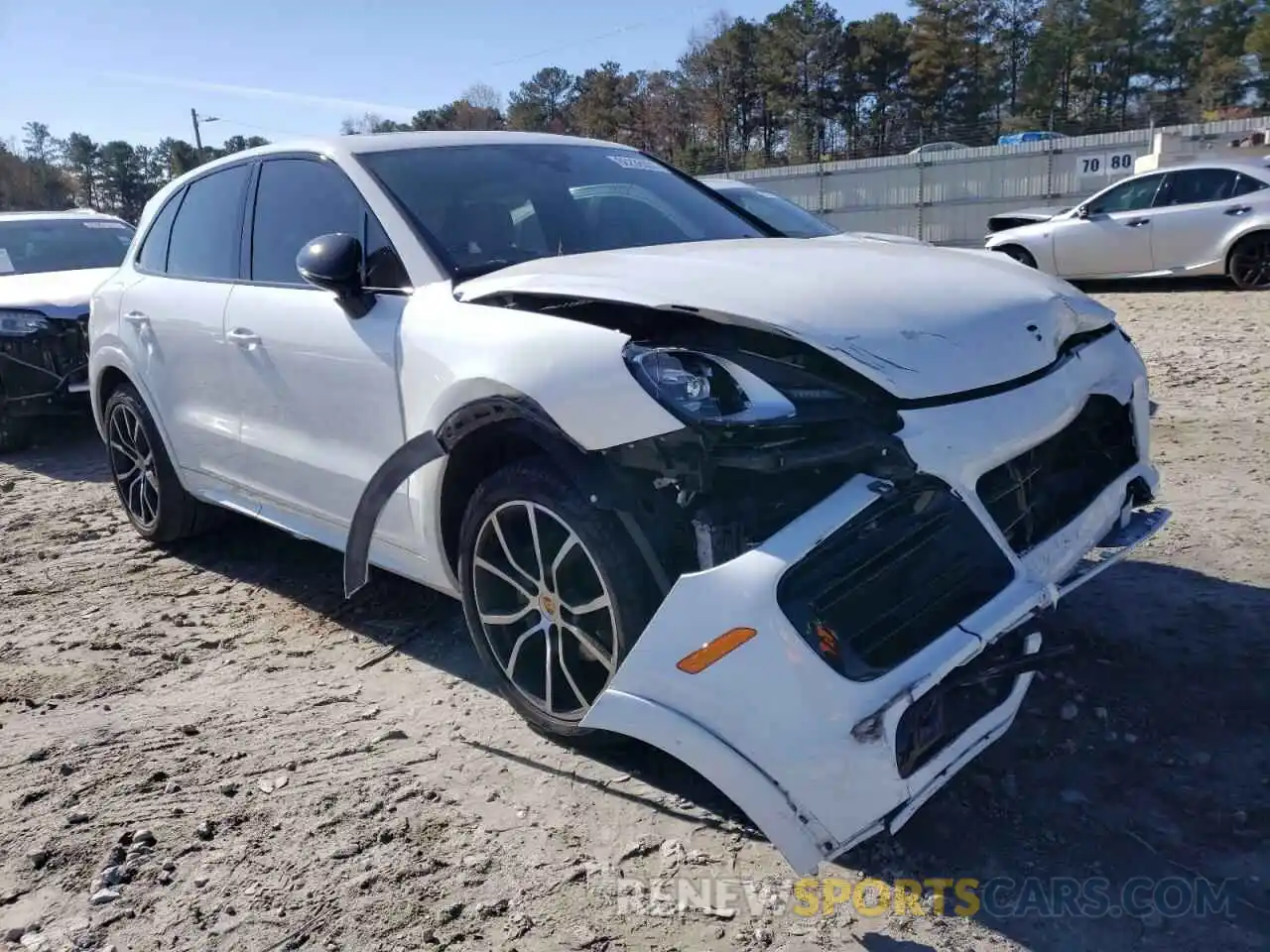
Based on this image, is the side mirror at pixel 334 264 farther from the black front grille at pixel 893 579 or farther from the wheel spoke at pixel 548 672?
the black front grille at pixel 893 579

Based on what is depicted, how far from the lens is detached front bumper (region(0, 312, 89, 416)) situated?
770cm

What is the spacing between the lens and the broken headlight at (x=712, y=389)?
2484mm

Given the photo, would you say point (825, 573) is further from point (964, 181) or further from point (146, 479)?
point (964, 181)

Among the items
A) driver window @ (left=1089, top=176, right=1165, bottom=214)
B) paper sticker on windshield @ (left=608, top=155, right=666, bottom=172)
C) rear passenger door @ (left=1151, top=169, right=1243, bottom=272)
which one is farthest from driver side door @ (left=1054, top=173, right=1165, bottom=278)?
paper sticker on windshield @ (left=608, top=155, right=666, bottom=172)

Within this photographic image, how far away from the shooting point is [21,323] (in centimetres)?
770

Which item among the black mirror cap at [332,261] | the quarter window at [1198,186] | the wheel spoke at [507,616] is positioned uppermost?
the black mirror cap at [332,261]

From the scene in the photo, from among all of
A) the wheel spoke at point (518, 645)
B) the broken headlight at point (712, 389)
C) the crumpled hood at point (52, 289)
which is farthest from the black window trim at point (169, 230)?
the broken headlight at point (712, 389)

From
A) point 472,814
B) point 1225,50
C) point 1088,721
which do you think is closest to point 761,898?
point 472,814

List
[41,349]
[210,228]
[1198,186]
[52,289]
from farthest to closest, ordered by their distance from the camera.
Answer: [1198,186] → [52,289] → [41,349] → [210,228]

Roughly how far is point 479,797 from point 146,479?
3225mm

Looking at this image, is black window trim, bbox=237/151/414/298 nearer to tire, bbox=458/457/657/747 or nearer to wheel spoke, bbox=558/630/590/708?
tire, bbox=458/457/657/747

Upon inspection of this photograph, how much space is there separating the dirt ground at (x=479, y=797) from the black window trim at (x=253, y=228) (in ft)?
4.52

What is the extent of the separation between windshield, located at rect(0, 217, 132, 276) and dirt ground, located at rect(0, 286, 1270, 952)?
5.73 m

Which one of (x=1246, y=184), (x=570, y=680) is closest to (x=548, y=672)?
(x=570, y=680)
